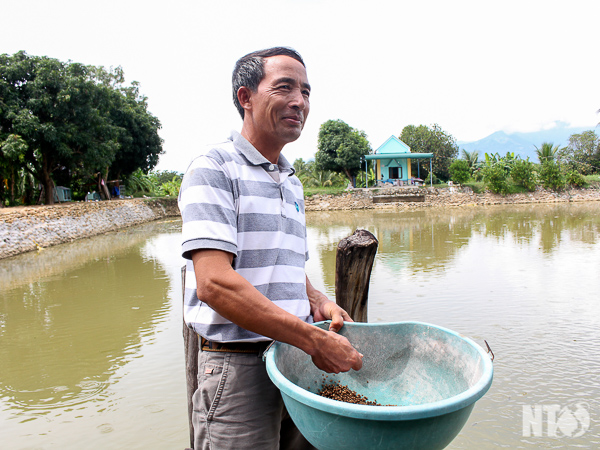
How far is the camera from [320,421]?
44.4 inches

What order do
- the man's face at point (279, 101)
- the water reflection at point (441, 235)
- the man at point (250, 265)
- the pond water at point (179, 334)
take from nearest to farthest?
the man at point (250, 265) → the man's face at point (279, 101) → the pond water at point (179, 334) → the water reflection at point (441, 235)

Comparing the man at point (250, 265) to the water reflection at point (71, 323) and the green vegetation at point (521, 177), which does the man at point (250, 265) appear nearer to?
the water reflection at point (71, 323)

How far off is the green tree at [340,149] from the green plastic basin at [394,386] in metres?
29.7

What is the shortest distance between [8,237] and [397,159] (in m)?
24.2

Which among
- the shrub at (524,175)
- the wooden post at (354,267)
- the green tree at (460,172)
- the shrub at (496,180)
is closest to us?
the wooden post at (354,267)

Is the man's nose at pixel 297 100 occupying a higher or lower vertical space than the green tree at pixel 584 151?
lower

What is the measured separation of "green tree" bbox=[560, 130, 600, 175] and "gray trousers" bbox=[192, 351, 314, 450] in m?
37.9

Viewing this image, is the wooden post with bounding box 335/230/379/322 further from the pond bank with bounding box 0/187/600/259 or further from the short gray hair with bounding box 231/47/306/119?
the pond bank with bounding box 0/187/600/259

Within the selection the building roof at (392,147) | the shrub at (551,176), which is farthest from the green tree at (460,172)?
the shrub at (551,176)

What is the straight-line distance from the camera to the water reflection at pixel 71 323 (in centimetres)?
416

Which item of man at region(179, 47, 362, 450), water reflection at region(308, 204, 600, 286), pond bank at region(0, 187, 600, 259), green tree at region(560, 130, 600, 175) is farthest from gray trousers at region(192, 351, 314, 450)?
green tree at region(560, 130, 600, 175)

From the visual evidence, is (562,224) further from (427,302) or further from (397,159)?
(397,159)

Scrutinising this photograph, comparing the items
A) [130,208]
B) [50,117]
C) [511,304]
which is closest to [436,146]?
[130,208]

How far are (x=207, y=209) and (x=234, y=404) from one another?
2.05 feet
